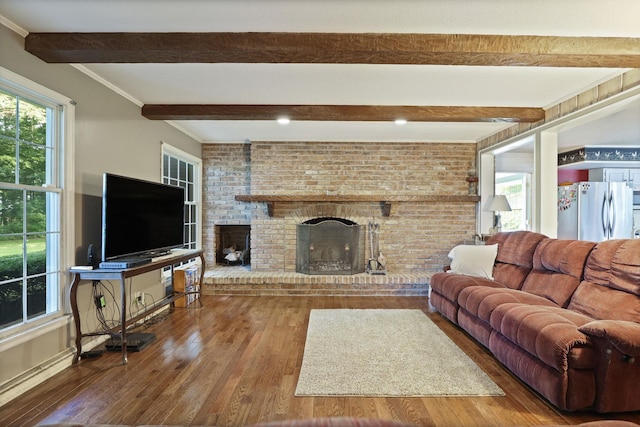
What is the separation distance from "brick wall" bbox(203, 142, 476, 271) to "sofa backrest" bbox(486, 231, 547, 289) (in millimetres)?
1457

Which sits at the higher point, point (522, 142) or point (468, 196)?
point (522, 142)

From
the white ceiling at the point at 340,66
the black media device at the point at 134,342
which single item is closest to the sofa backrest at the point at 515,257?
the white ceiling at the point at 340,66

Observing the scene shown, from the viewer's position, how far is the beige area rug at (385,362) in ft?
6.89

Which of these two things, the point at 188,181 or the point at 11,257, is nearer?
the point at 11,257

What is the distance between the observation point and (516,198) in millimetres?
5863

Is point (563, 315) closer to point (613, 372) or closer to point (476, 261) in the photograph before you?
point (613, 372)

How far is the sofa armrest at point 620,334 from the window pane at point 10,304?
143 inches

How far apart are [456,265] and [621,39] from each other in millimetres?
2450

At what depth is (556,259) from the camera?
9.29 feet

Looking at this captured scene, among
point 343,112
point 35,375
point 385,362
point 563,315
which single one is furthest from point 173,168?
point 563,315

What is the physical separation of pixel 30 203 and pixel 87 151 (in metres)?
0.64

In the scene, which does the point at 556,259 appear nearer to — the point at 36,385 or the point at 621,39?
the point at 621,39

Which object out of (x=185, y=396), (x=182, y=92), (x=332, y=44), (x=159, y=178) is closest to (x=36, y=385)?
(x=185, y=396)

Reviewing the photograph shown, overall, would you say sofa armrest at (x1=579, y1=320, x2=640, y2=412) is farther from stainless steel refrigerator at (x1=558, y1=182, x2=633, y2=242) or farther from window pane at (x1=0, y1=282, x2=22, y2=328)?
stainless steel refrigerator at (x1=558, y1=182, x2=633, y2=242)
